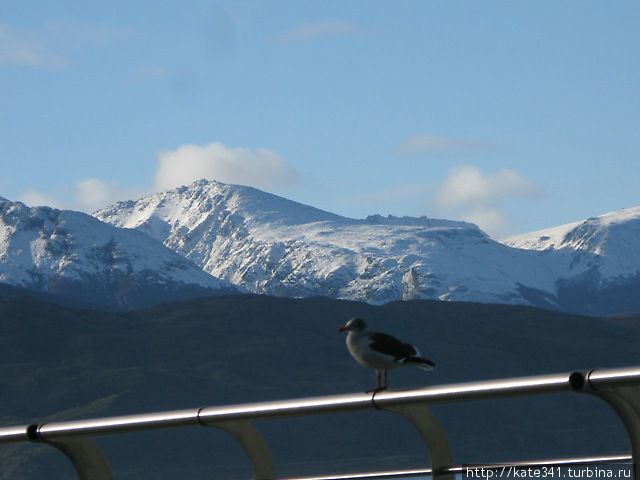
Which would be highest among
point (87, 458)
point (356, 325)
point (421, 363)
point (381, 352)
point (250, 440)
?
point (356, 325)

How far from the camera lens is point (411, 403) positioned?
8.80m

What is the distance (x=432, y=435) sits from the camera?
29.0ft

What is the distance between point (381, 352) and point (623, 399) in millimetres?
3769

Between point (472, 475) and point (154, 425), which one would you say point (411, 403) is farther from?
point (154, 425)

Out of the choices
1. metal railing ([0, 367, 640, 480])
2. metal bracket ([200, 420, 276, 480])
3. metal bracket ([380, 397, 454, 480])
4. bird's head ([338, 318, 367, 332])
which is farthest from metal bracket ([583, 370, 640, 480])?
bird's head ([338, 318, 367, 332])

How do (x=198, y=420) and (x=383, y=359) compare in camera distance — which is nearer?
(x=198, y=420)

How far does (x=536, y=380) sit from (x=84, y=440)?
3287 mm

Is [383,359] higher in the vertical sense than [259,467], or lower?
higher

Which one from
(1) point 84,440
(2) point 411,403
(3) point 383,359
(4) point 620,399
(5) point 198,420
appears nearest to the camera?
(4) point 620,399

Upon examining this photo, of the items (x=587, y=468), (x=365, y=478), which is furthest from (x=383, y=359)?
(x=587, y=468)

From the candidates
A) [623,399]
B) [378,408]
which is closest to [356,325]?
[378,408]

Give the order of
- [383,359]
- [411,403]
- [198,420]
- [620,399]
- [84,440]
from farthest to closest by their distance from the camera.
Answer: [383,359] < [84,440] < [198,420] < [411,403] < [620,399]

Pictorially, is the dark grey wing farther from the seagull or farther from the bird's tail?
the bird's tail

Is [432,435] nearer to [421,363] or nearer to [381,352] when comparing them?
[421,363]
